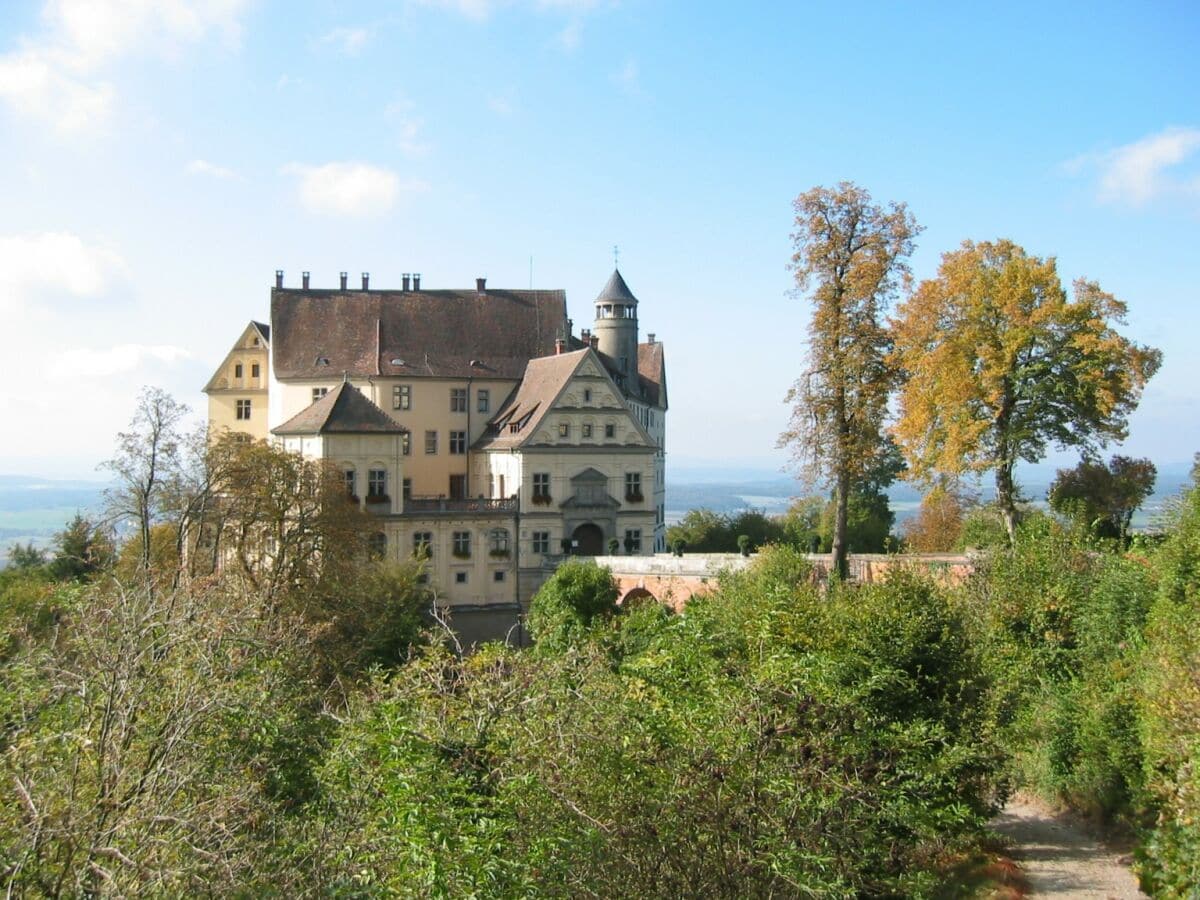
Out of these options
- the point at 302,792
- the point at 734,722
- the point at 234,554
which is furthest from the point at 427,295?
the point at 734,722

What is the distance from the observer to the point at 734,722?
13914mm

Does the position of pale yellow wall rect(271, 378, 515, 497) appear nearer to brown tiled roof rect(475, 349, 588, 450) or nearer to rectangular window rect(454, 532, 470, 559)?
brown tiled roof rect(475, 349, 588, 450)

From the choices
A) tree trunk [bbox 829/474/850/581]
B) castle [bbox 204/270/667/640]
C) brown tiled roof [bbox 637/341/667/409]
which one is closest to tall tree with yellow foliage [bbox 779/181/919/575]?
tree trunk [bbox 829/474/850/581]

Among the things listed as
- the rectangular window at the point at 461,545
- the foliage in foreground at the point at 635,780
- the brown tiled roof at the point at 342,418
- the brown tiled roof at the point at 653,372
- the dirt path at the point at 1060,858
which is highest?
the brown tiled roof at the point at 653,372

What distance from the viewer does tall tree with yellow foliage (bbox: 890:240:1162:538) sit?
32312 millimetres

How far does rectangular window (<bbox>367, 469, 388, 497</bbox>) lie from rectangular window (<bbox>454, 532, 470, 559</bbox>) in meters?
3.34

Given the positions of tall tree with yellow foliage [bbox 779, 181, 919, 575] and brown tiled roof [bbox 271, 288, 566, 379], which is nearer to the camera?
tall tree with yellow foliage [bbox 779, 181, 919, 575]

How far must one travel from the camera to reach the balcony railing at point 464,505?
153 feet

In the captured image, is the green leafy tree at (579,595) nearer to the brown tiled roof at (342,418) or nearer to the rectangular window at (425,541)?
the rectangular window at (425,541)

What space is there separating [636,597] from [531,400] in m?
11.0

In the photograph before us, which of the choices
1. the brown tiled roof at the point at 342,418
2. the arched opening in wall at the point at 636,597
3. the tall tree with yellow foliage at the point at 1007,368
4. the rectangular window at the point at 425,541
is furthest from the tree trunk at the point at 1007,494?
the brown tiled roof at the point at 342,418

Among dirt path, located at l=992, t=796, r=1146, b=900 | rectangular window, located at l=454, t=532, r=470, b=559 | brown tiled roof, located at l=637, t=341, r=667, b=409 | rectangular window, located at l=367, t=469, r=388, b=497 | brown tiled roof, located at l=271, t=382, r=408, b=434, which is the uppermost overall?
brown tiled roof, located at l=637, t=341, r=667, b=409

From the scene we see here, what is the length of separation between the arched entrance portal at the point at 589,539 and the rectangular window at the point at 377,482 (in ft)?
25.2

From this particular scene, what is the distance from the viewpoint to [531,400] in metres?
48.9
